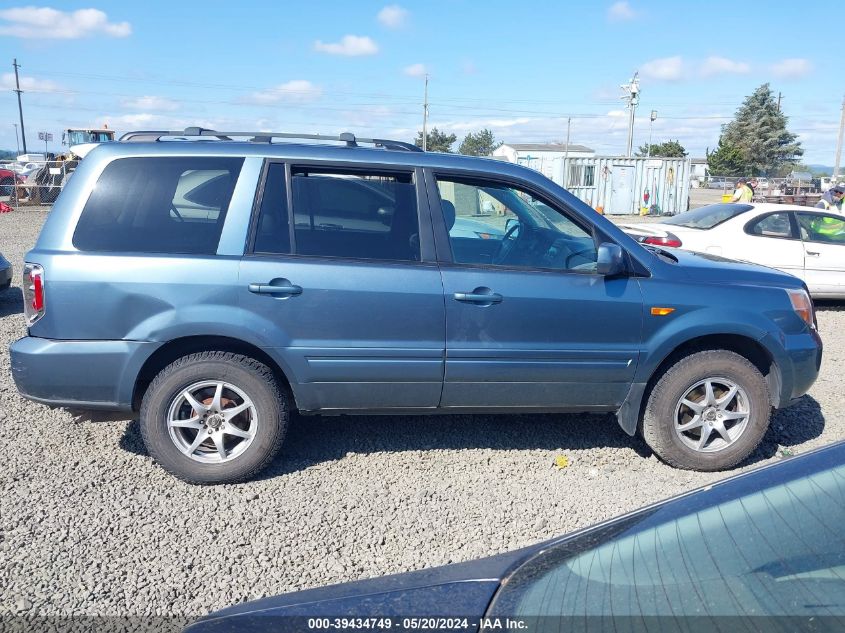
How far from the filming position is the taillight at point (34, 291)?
4027 millimetres

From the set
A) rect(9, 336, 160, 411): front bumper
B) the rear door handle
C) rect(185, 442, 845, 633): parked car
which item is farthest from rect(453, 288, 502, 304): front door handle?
rect(185, 442, 845, 633): parked car

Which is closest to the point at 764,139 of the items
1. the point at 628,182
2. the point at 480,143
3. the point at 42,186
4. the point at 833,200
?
the point at 480,143

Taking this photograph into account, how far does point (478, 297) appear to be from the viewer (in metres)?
4.21

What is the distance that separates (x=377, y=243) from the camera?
4.28 meters

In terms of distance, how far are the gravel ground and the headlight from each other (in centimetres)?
92

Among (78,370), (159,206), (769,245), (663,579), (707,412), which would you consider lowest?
(707,412)

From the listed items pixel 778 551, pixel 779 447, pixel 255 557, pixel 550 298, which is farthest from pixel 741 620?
pixel 779 447

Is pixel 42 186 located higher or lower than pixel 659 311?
higher

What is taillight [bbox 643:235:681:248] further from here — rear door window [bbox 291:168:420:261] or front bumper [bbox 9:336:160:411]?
front bumper [bbox 9:336:160:411]

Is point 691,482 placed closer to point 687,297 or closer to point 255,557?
point 687,297

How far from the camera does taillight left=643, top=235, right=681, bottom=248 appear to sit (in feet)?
30.7

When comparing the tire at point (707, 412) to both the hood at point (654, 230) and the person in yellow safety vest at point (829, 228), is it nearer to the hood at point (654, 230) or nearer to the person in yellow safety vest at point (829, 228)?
the hood at point (654, 230)

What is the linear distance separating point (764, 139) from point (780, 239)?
7060cm

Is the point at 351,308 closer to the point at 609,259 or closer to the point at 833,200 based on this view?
the point at 609,259
